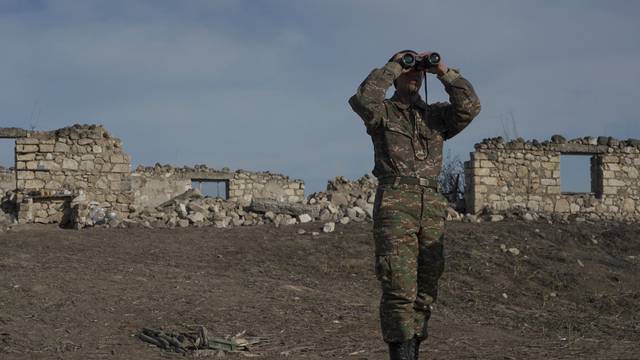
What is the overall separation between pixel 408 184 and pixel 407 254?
1.51 ft

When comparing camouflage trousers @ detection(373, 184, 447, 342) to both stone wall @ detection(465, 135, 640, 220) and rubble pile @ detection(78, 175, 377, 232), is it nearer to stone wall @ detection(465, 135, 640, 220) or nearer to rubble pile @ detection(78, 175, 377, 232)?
rubble pile @ detection(78, 175, 377, 232)

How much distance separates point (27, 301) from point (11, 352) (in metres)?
1.68

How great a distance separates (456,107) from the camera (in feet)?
16.5

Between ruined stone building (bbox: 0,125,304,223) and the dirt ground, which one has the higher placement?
ruined stone building (bbox: 0,125,304,223)

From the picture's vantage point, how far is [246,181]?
907 inches

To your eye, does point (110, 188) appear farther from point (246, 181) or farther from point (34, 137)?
point (246, 181)

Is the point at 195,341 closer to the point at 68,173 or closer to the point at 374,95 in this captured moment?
the point at 374,95

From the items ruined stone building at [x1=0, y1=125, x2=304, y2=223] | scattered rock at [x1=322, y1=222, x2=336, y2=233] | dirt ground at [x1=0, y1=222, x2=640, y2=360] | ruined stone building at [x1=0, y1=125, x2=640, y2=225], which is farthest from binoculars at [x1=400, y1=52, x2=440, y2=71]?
ruined stone building at [x1=0, y1=125, x2=304, y2=223]

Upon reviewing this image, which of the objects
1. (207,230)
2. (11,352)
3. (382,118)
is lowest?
(11,352)

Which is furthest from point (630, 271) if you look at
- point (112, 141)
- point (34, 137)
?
point (34, 137)

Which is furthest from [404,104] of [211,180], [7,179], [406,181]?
[7,179]

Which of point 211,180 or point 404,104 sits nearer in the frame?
point 404,104

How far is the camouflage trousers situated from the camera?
4531mm

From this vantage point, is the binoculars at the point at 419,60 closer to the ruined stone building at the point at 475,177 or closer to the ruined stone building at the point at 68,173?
the ruined stone building at the point at 475,177
